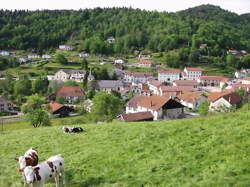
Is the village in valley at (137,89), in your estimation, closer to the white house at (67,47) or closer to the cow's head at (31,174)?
the white house at (67,47)

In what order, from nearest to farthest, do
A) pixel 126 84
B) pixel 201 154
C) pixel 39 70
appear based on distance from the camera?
pixel 201 154 < pixel 126 84 < pixel 39 70

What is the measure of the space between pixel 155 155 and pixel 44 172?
14.4 feet

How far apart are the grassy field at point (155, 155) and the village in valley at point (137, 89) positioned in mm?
26911

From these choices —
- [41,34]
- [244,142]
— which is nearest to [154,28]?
[41,34]

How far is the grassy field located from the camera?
877 centimetres

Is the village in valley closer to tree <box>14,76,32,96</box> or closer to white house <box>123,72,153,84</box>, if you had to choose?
white house <box>123,72,153,84</box>

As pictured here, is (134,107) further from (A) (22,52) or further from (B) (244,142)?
(A) (22,52)

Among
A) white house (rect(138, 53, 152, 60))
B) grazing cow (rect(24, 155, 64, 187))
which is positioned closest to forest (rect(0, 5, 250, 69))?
white house (rect(138, 53, 152, 60))

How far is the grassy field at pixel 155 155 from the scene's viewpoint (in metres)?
8.77

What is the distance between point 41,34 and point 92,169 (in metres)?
191

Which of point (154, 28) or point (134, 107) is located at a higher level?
point (154, 28)

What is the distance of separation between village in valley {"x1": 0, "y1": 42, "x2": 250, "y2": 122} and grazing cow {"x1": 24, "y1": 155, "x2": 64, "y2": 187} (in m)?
31.6

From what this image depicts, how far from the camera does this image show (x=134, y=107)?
5947cm

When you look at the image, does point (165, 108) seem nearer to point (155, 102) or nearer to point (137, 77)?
point (155, 102)
